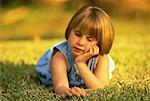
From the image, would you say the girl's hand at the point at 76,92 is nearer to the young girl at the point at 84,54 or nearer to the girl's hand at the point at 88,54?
the young girl at the point at 84,54

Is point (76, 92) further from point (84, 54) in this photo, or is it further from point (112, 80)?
point (112, 80)

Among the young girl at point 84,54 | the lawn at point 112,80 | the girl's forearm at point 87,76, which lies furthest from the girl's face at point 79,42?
the lawn at point 112,80

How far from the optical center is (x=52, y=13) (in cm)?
1388

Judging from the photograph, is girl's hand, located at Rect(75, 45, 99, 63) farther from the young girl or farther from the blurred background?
the blurred background

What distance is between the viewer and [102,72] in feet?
11.6

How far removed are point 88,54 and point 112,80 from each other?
2.11ft

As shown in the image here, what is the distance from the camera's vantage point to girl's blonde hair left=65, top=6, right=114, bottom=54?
11.0 ft

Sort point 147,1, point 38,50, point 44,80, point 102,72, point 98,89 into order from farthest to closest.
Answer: point 147,1 → point 38,50 → point 44,80 → point 102,72 → point 98,89

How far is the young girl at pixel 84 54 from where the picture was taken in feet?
11.0

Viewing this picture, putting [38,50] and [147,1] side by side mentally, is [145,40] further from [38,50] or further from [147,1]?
[147,1]

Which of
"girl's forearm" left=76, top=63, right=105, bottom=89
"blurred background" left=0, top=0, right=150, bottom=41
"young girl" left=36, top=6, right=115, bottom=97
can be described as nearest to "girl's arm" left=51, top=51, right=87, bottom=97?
"young girl" left=36, top=6, right=115, bottom=97

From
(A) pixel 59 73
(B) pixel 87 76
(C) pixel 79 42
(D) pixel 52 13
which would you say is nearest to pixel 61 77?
(A) pixel 59 73

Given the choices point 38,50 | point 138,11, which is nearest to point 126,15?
point 138,11

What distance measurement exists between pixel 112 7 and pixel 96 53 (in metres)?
10.3
